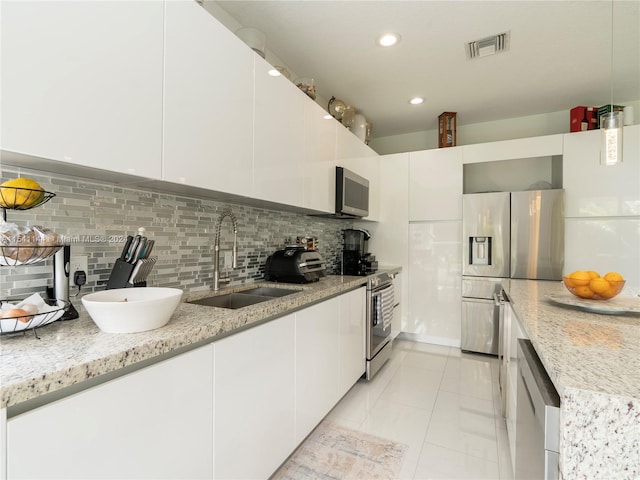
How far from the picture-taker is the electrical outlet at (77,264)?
1162 mm

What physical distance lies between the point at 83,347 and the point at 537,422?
115 centimetres

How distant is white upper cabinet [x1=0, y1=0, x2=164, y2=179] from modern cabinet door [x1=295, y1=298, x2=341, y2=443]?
1029 mm

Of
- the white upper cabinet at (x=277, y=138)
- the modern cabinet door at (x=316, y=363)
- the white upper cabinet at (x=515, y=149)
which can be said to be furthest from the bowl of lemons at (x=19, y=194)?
the white upper cabinet at (x=515, y=149)

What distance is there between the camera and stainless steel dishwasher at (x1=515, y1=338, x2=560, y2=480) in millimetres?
650

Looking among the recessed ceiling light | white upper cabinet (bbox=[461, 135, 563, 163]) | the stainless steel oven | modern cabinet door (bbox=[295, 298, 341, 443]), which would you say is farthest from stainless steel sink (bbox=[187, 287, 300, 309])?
white upper cabinet (bbox=[461, 135, 563, 163])

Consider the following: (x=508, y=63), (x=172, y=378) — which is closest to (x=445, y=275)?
(x=508, y=63)

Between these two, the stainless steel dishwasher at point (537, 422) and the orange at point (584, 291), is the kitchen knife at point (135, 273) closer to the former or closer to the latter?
the stainless steel dishwasher at point (537, 422)

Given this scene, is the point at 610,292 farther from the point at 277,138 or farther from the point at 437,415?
the point at 277,138

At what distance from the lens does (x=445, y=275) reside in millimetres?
3391

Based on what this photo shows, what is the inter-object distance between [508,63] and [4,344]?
3.34 metres

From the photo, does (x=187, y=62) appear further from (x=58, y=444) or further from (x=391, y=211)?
(x=391, y=211)

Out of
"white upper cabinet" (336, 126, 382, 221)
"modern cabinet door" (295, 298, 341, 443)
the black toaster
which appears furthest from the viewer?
"white upper cabinet" (336, 126, 382, 221)

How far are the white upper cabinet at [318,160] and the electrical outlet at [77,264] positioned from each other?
124 cm

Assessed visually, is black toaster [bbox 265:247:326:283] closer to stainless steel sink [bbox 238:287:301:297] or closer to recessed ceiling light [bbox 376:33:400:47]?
stainless steel sink [bbox 238:287:301:297]
